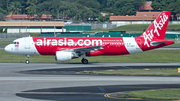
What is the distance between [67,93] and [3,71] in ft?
48.3

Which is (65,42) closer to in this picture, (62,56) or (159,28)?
(62,56)

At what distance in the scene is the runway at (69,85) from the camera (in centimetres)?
2241

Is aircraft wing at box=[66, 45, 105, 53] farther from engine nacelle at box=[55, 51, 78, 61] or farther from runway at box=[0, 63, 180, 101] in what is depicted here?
runway at box=[0, 63, 180, 101]

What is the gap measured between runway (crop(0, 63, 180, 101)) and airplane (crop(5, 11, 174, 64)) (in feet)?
27.4

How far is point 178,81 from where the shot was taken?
95.7 feet

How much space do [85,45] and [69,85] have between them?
59.2 feet

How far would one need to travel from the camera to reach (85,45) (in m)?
44.6

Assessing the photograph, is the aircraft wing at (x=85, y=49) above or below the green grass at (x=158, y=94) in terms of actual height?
above

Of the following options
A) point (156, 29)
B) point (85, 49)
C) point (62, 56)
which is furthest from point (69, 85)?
point (156, 29)

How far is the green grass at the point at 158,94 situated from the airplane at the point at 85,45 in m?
19.9

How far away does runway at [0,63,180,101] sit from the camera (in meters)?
22.4

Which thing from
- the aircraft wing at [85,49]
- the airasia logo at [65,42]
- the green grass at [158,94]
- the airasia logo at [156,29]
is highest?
the airasia logo at [156,29]

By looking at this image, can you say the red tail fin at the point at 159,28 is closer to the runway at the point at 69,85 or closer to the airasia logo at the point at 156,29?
the airasia logo at the point at 156,29

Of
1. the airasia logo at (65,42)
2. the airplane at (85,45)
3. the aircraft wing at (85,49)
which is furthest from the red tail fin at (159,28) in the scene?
the aircraft wing at (85,49)
